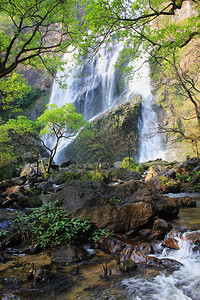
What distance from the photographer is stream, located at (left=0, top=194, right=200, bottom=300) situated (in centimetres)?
307

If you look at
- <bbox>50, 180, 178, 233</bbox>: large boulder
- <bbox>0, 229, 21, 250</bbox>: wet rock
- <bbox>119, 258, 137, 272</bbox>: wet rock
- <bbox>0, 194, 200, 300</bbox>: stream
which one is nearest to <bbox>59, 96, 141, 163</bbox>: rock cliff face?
<bbox>50, 180, 178, 233</bbox>: large boulder

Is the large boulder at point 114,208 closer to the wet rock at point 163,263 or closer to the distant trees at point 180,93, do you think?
the wet rock at point 163,263

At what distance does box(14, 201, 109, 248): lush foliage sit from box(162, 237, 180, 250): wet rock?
1.41 meters

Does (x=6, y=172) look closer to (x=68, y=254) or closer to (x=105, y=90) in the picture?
(x=68, y=254)

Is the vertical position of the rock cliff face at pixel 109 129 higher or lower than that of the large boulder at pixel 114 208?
higher

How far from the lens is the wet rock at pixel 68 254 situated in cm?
409

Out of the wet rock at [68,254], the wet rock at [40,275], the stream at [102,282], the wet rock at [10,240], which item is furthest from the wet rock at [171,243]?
the wet rock at [10,240]

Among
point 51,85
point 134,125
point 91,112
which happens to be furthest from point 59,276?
point 51,85

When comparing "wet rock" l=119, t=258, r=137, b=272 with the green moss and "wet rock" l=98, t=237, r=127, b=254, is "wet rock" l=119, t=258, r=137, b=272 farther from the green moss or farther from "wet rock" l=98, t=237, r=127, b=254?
the green moss

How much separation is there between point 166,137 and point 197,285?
92.9 ft

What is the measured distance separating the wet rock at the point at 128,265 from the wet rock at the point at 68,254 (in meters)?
0.89

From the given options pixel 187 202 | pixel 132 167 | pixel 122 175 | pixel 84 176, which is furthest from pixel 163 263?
pixel 132 167

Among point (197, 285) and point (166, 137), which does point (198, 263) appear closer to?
point (197, 285)

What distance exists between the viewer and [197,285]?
3.30 metres
